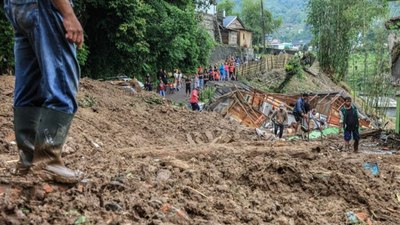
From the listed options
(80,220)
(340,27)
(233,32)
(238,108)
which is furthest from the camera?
(233,32)

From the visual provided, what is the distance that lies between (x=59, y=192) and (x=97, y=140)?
6694 millimetres

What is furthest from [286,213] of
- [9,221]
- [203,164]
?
[9,221]

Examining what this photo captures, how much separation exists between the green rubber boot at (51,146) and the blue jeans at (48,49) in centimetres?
6

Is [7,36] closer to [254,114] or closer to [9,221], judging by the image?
[254,114]

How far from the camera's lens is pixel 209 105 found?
24.4 meters

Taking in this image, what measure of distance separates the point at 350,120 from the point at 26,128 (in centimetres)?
1267

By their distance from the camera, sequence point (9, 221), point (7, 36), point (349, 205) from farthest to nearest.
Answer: point (7, 36) → point (349, 205) → point (9, 221)

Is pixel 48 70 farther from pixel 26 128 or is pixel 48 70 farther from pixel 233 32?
pixel 233 32

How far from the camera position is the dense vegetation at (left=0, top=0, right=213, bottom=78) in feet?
80.5

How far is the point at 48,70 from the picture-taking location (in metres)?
2.72

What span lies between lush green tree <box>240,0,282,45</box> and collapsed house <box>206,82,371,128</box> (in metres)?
58.3

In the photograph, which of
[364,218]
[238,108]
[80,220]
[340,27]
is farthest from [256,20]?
[80,220]

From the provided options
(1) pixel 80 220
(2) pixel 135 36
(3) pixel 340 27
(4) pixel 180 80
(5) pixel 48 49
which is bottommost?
(4) pixel 180 80

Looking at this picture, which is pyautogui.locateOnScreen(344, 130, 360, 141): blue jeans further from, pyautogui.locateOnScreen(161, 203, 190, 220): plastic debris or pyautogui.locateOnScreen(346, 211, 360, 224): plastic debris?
pyautogui.locateOnScreen(161, 203, 190, 220): plastic debris
